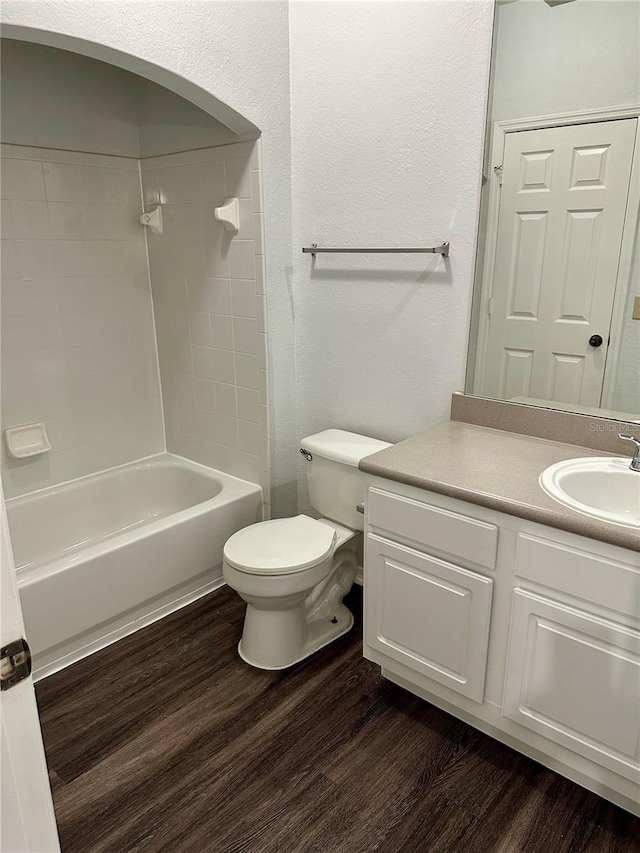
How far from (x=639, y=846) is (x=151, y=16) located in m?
2.73

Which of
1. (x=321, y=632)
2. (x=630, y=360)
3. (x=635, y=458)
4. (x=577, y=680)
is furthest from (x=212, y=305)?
(x=577, y=680)

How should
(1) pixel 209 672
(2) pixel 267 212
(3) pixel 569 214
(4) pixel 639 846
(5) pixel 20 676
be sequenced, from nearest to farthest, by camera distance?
(5) pixel 20 676, (4) pixel 639 846, (3) pixel 569 214, (1) pixel 209 672, (2) pixel 267 212

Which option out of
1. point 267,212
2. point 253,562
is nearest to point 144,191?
point 267,212

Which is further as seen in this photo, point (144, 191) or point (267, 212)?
point (144, 191)

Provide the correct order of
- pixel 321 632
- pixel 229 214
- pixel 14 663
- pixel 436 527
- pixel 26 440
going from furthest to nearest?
pixel 26 440
pixel 229 214
pixel 321 632
pixel 436 527
pixel 14 663

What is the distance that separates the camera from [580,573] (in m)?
1.45

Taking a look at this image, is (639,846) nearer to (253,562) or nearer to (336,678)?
(336,678)

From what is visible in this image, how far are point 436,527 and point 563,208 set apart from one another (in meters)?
1.05

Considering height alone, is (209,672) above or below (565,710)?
below

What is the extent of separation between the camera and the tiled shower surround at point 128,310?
250cm

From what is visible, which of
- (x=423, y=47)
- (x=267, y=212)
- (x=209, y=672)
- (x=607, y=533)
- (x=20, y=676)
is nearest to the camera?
(x=20, y=676)

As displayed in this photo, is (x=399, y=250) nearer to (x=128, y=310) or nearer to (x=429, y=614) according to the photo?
(x=429, y=614)

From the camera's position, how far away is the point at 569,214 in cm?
182

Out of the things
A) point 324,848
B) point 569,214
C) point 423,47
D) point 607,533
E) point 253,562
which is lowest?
point 324,848
